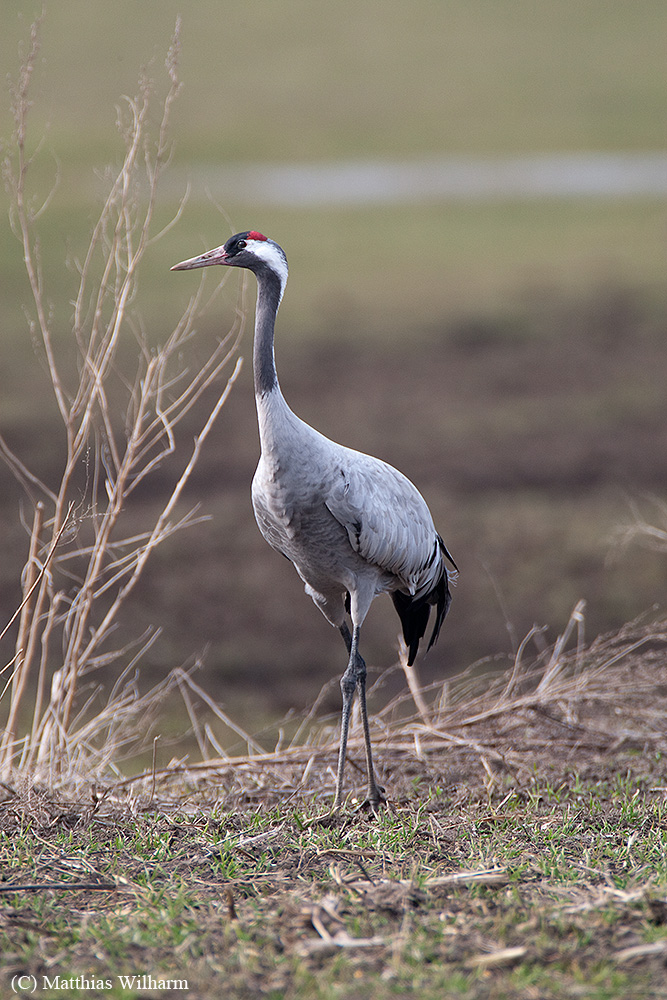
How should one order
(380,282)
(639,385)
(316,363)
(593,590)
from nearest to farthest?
(593,590) → (639,385) → (316,363) → (380,282)

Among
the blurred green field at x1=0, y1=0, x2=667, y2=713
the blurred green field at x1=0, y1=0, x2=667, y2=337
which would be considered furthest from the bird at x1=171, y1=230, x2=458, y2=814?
the blurred green field at x1=0, y1=0, x2=667, y2=337

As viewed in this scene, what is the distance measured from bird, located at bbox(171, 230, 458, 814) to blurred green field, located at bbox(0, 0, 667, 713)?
0.93ft

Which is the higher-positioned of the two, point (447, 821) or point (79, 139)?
point (79, 139)

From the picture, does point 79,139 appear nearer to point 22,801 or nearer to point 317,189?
point 317,189

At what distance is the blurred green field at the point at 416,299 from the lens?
25.0ft

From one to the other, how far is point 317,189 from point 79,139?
4.95 metres

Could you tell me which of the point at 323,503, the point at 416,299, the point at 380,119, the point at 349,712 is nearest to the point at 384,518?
the point at 323,503

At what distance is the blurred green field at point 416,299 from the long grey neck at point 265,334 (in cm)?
26

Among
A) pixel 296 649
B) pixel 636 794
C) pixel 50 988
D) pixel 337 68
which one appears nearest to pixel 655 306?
pixel 296 649

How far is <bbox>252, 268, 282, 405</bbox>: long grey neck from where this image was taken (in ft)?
12.0

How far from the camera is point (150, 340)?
12.3m

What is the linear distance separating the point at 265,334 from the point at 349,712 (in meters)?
1.37

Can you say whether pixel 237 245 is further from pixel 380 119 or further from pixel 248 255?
pixel 380 119

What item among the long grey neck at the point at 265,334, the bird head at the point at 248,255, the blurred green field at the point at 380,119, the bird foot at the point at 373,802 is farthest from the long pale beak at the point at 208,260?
the blurred green field at the point at 380,119
